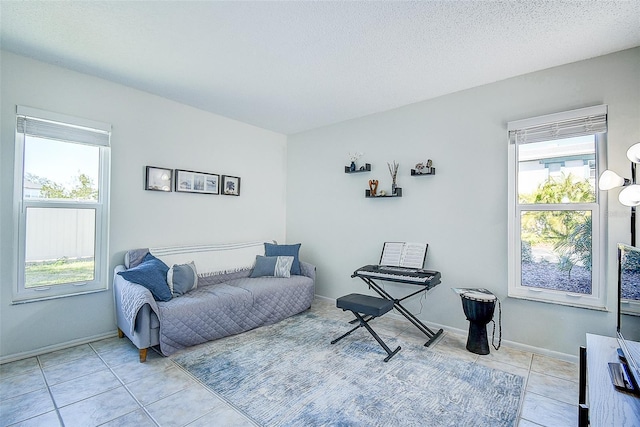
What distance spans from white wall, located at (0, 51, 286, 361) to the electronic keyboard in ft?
6.82

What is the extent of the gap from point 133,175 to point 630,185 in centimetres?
457

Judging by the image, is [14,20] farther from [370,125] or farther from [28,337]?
[370,125]

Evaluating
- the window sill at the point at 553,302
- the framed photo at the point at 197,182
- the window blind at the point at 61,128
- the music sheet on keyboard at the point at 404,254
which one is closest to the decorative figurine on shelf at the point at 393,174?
the music sheet on keyboard at the point at 404,254

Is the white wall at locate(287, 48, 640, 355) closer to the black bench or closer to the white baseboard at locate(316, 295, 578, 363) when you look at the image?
the white baseboard at locate(316, 295, 578, 363)

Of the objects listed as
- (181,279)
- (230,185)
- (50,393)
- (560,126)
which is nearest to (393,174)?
(560,126)

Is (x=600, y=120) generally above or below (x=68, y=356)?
above

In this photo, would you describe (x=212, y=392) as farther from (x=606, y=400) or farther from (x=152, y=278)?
(x=606, y=400)

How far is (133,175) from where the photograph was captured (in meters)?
3.31

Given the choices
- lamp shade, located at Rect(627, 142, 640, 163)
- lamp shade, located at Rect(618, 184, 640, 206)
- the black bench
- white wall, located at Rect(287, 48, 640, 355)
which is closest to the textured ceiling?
white wall, located at Rect(287, 48, 640, 355)

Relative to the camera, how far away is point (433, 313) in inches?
136

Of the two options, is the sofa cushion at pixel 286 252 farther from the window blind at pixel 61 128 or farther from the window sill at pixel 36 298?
the window blind at pixel 61 128

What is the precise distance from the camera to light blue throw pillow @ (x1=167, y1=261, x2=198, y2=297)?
3.00 meters

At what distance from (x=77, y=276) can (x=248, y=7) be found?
299cm

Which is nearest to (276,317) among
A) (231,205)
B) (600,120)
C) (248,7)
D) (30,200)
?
(231,205)
